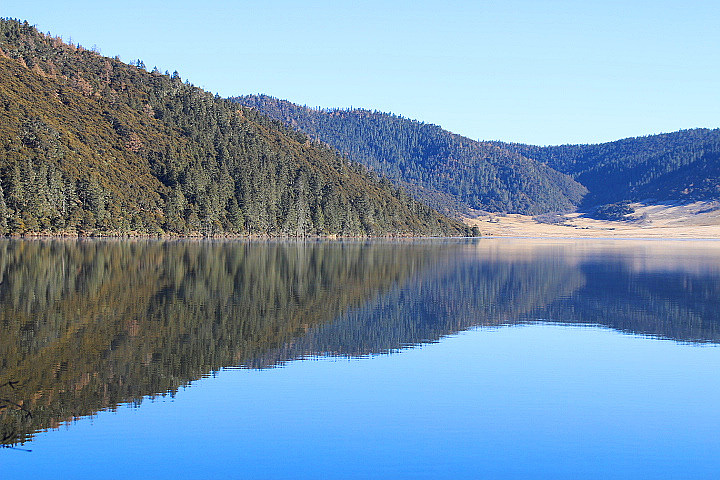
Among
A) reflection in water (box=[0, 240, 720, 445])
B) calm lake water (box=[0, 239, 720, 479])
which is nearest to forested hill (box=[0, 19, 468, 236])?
reflection in water (box=[0, 240, 720, 445])

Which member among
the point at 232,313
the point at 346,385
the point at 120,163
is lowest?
the point at 346,385

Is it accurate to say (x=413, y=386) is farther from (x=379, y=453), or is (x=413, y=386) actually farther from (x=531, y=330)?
(x=531, y=330)

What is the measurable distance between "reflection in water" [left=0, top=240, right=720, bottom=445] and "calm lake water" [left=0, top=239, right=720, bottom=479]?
0.43ft

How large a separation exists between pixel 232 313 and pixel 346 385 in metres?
13.5

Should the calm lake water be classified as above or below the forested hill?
below

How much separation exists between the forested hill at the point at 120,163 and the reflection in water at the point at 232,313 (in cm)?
6107

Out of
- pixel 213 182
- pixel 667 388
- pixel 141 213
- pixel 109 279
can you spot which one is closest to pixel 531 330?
pixel 667 388

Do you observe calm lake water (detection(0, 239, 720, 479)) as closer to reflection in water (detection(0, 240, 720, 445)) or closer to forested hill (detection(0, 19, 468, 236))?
reflection in water (detection(0, 240, 720, 445))

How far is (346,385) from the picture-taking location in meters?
21.5

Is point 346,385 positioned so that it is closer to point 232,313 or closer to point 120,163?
point 232,313

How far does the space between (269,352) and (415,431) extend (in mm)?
9477

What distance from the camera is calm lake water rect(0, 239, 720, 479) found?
50.3 ft

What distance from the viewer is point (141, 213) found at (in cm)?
14188

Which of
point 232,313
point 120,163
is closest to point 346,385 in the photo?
point 232,313
